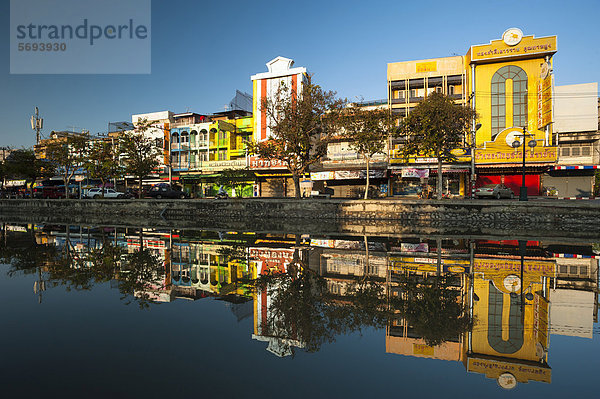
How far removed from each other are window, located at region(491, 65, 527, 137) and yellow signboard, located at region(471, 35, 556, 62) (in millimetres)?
1511

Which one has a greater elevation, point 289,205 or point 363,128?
point 363,128

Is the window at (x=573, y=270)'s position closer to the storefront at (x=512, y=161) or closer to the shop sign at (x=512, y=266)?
the shop sign at (x=512, y=266)

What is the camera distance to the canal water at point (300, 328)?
3338 millimetres

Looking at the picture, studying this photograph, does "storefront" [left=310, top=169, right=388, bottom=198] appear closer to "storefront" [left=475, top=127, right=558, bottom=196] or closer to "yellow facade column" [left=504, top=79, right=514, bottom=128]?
"storefront" [left=475, top=127, right=558, bottom=196]

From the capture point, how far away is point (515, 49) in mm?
34719

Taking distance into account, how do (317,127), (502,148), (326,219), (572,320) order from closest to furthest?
(572,320) < (326,219) < (317,127) < (502,148)

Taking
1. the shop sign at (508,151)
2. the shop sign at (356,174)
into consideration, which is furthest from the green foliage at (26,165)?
the shop sign at (508,151)

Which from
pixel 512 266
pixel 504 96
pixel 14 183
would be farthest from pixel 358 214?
pixel 14 183

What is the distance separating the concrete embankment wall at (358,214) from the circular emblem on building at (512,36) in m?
21.8

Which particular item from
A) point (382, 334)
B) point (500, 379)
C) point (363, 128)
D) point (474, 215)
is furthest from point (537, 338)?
point (363, 128)

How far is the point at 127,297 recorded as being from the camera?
631 centimetres

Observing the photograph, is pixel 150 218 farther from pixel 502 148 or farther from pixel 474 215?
pixel 502 148

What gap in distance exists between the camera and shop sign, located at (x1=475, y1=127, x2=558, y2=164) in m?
33.0

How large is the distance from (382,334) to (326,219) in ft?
66.1
